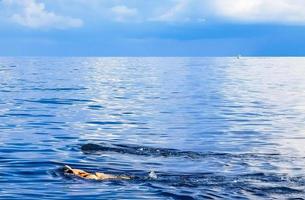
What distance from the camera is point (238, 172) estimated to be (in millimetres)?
22125

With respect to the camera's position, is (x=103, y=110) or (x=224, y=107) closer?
(x=103, y=110)

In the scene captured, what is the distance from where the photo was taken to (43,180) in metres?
20.2

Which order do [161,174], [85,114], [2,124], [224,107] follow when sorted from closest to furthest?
[161,174]
[2,124]
[85,114]
[224,107]

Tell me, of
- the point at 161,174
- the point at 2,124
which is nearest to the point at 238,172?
the point at 161,174

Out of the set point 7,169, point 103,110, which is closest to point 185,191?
point 7,169

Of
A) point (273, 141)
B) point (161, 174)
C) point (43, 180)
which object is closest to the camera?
point (43, 180)

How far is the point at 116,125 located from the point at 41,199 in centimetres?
2025

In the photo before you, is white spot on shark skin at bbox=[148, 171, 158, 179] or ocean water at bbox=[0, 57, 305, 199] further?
white spot on shark skin at bbox=[148, 171, 158, 179]

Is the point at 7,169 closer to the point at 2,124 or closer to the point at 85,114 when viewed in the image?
the point at 2,124

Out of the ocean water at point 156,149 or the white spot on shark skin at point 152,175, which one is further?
the white spot on shark skin at point 152,175

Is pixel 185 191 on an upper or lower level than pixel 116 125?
lower

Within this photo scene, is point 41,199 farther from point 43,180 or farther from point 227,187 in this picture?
point 227,187

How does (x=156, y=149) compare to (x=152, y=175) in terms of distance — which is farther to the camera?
(x=156, y=149)

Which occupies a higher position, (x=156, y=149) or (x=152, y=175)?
(x=156, y=149)
